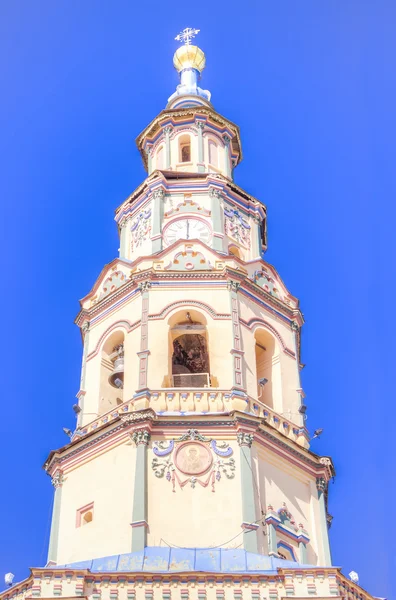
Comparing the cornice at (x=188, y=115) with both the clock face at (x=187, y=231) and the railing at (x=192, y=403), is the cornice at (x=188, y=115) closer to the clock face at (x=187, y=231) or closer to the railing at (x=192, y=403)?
the clock face at (x=187, y=231)

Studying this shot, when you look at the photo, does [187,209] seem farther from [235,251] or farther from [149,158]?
[149,158]

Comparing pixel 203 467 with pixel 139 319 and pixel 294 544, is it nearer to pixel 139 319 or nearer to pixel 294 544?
pixel 294 544

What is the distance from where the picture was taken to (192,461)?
26.5 meters

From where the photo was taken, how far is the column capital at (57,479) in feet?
90.8

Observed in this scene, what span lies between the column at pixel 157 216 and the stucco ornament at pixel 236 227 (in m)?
1.73

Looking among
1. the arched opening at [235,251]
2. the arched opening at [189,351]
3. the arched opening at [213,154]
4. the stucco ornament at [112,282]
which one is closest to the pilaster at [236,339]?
the arched opening at [189,351]

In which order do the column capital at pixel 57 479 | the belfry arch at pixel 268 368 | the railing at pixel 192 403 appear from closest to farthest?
the railing at pixel 192 403 < the column capital at pixel 57 479 < the belfry arch at pixel 268 368

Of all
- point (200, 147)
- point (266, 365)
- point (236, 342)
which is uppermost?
point (200, 147)

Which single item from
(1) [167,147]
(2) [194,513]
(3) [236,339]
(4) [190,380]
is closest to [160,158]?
(1) [167,147]

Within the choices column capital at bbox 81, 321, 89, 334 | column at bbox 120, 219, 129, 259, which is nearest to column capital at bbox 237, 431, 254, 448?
column capital at bbox 81, 321, 89, 334

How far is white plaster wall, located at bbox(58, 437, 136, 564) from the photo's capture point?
83.8 ft

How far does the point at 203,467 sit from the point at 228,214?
361 inches

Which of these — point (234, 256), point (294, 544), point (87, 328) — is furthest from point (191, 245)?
point (294, 544)

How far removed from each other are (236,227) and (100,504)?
988 centimetres
